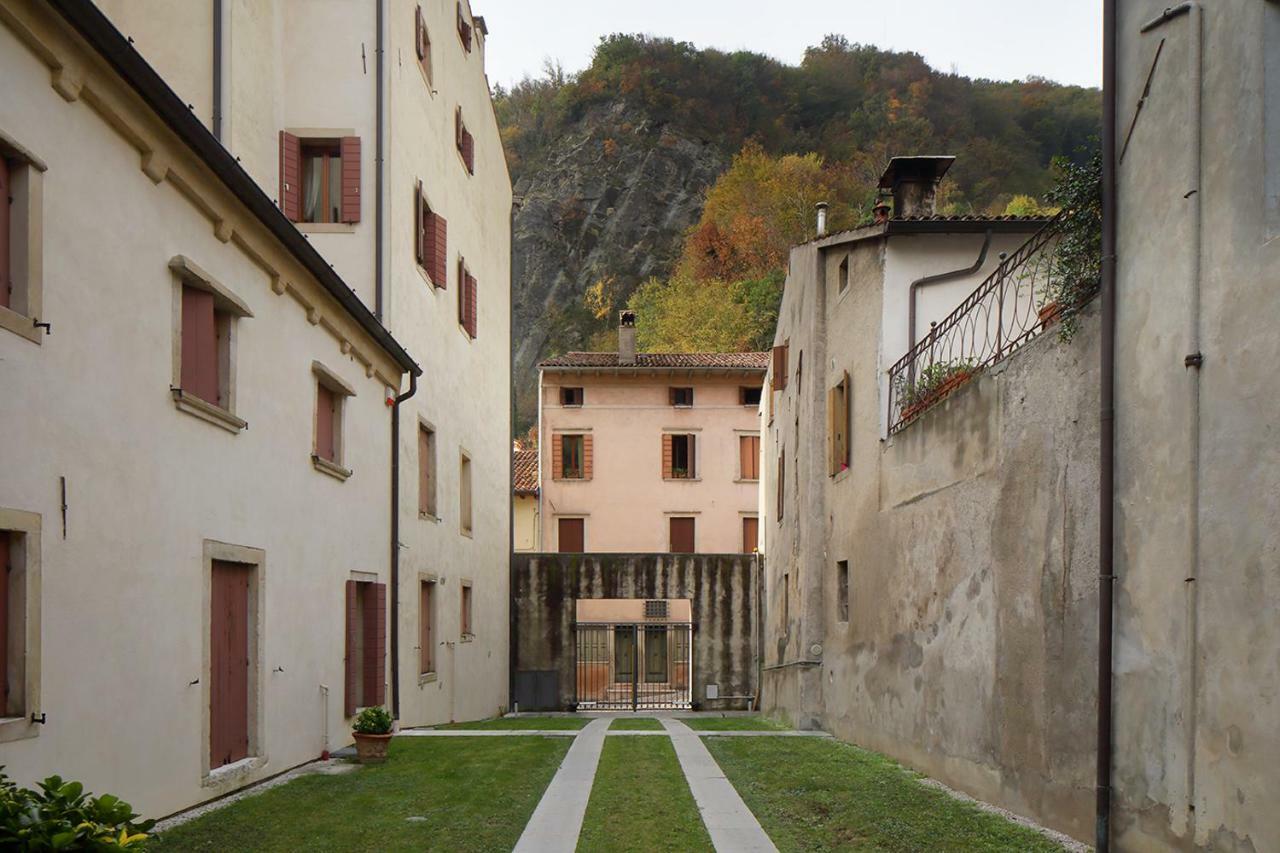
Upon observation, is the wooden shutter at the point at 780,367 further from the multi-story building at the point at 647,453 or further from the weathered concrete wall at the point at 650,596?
the multi-story building at the point at 647,453

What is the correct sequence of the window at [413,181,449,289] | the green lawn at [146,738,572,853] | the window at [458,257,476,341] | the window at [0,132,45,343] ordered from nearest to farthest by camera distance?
the window at [0,132,45,343], the green lawn at [146,738,572,853], the window at [413,181,449,289], the window at [458,257,476,341]

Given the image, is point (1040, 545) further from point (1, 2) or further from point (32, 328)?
point (1, 2)

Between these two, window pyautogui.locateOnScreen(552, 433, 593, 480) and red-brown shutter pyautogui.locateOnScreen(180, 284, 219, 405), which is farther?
window pyautogui.locateOnScreen(552, 433, 593, 480)

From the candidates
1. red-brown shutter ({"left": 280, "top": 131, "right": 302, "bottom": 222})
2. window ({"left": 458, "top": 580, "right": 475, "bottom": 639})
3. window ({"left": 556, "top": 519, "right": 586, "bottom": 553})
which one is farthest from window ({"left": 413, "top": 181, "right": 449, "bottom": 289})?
window ({"left": 556, "top": 519, "right": 586, "bottom": 553})

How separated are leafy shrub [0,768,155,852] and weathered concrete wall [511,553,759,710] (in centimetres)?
2075

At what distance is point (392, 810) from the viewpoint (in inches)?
316

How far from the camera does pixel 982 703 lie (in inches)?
355

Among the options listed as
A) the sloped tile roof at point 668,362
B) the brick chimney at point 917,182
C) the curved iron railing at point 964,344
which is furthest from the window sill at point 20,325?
the sloped tile roof at point 668,362

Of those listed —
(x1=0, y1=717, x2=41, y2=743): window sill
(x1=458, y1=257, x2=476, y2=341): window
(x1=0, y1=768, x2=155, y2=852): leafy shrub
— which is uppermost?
(x1=458, y1=257, x2=476, y2=341): window

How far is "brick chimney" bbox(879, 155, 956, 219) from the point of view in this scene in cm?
1617

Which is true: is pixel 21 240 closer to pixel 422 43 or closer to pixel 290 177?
pixel 290 177

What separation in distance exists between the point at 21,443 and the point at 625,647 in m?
28.7

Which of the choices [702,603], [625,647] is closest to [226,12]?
[702,603]

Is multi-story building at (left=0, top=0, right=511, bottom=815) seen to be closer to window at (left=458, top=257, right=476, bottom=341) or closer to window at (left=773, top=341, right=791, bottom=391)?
window at (left=458, top=257, right=476, bottom=341)
